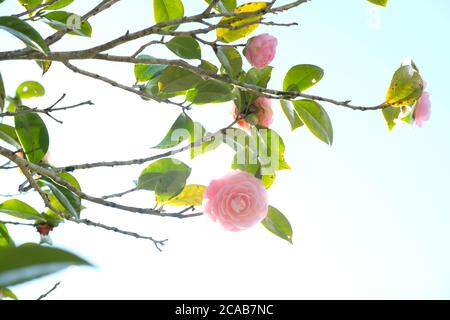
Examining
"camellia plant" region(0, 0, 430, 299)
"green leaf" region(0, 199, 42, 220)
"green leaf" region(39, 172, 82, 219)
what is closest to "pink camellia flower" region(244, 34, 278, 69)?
"camellia plant" region(0, 0, 430, 299)

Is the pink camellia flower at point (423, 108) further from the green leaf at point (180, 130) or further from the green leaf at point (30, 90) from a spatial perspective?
the green leaf at point (30, 90)

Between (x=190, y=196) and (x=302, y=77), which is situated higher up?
(x=302, y=77)

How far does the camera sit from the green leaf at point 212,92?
1179 mm

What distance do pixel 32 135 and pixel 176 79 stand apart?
336 millimetres

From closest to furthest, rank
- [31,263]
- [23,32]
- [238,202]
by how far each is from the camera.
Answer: [31,263], [23,32], [238,202]

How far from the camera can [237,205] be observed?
97 cm

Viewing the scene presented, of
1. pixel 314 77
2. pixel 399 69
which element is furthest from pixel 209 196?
pixel 399 69

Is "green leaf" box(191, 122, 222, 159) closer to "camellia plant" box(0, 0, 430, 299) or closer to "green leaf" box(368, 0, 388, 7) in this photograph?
"camellia plant" box(0, 0, 430, 299)

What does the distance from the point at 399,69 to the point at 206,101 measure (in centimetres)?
44

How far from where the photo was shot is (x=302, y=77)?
1243 millimetres

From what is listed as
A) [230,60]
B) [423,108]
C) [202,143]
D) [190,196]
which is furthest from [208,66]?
[423,108]

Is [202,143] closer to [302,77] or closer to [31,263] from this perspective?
[302,77]

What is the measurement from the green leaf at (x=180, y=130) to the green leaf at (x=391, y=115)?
455mm

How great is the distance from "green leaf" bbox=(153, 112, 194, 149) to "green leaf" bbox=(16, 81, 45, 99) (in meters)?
0.79
